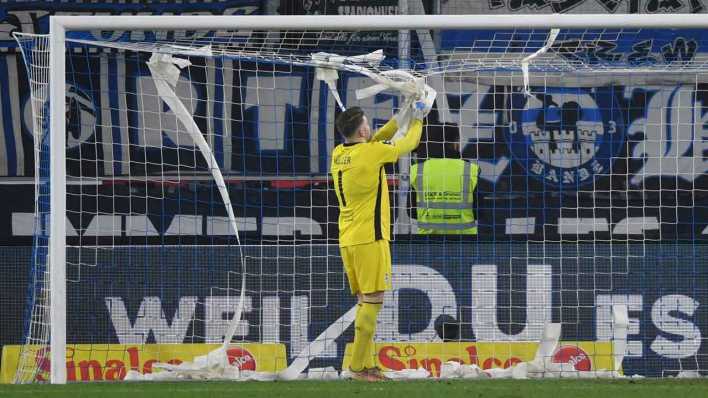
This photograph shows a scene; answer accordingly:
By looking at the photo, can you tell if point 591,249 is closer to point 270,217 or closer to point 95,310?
point 270,217

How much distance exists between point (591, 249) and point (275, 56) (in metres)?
2.51

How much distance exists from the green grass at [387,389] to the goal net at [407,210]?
1.63 m

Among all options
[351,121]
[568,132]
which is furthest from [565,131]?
[351,121]

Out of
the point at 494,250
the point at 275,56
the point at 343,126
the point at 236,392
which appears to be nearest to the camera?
the point at 236,392

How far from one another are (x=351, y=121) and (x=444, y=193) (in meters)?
2.12

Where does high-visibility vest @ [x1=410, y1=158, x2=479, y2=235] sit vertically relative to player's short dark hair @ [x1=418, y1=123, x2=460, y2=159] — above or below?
below

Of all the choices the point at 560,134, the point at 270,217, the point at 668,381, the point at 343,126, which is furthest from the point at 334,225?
the point at 668,381

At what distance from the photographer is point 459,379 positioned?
720cm

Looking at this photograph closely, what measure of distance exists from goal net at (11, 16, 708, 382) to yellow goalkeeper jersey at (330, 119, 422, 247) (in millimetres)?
1776

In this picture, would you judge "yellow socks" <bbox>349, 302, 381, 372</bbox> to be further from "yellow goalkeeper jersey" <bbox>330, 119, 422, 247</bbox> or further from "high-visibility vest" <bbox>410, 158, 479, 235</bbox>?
"high-visibility vest" <bbox>410, 158, 479, 235</bbox>

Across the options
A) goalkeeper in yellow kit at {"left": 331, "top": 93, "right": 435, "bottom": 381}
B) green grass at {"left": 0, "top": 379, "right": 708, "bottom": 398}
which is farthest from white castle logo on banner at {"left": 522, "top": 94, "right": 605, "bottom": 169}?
green grass at {"left": 0, "top": 379, "right": 708, "bottom": 398}

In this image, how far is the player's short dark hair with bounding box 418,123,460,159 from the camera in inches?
363

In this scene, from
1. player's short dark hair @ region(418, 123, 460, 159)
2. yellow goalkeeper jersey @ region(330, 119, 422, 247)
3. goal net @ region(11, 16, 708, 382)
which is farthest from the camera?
player's short dark hair @ region(418, 123, 460, 159)

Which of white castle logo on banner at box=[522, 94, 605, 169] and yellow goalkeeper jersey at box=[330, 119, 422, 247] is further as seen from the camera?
white castle logo on banner at box=[522, 94, 605, 169]
